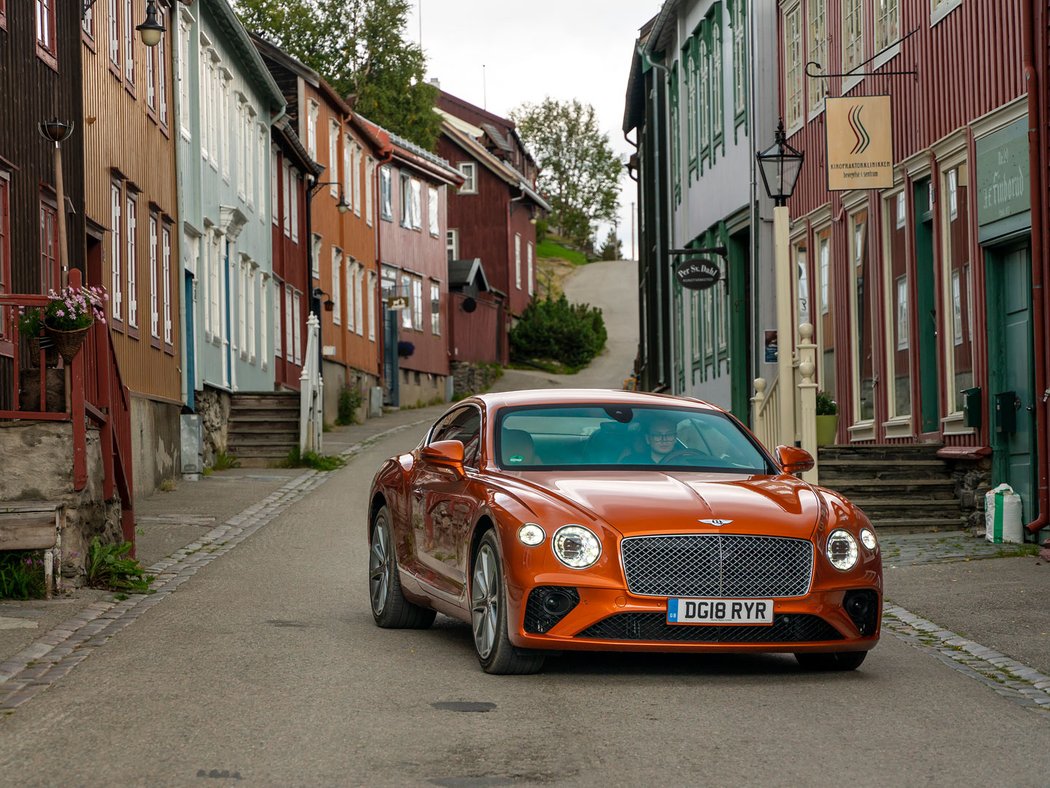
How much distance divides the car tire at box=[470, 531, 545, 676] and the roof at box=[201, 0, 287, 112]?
72.9 ft

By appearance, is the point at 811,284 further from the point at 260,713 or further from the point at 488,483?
the point at 260,713

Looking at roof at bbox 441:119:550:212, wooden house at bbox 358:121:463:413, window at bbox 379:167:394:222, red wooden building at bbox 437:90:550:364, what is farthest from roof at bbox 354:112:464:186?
roof at bbox 441:119:550:212

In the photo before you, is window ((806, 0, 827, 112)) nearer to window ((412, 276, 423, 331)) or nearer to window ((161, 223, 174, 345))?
window ((161, 223, 174, 345))

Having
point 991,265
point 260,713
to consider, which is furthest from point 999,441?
point 260,713

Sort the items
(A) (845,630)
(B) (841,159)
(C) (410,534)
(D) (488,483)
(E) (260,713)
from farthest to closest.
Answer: (B) (841,159) < (C) (410,534) < (D) (488,483) < (A) (845,630) < (E) (260,713)

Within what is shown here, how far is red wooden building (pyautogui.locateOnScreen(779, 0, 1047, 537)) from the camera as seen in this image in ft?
54.1

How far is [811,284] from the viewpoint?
79.5 ft

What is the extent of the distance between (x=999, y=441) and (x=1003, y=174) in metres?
2.53

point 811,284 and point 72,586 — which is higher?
point 811,284

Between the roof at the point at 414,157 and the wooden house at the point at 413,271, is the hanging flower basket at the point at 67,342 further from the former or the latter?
the wooden house at the point at 413,271

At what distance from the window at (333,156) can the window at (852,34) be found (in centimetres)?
2451

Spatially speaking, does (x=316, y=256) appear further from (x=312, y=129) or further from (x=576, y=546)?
(x=576, y=546)

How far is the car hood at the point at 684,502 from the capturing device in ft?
28.4

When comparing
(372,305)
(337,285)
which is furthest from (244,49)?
(372,305)
